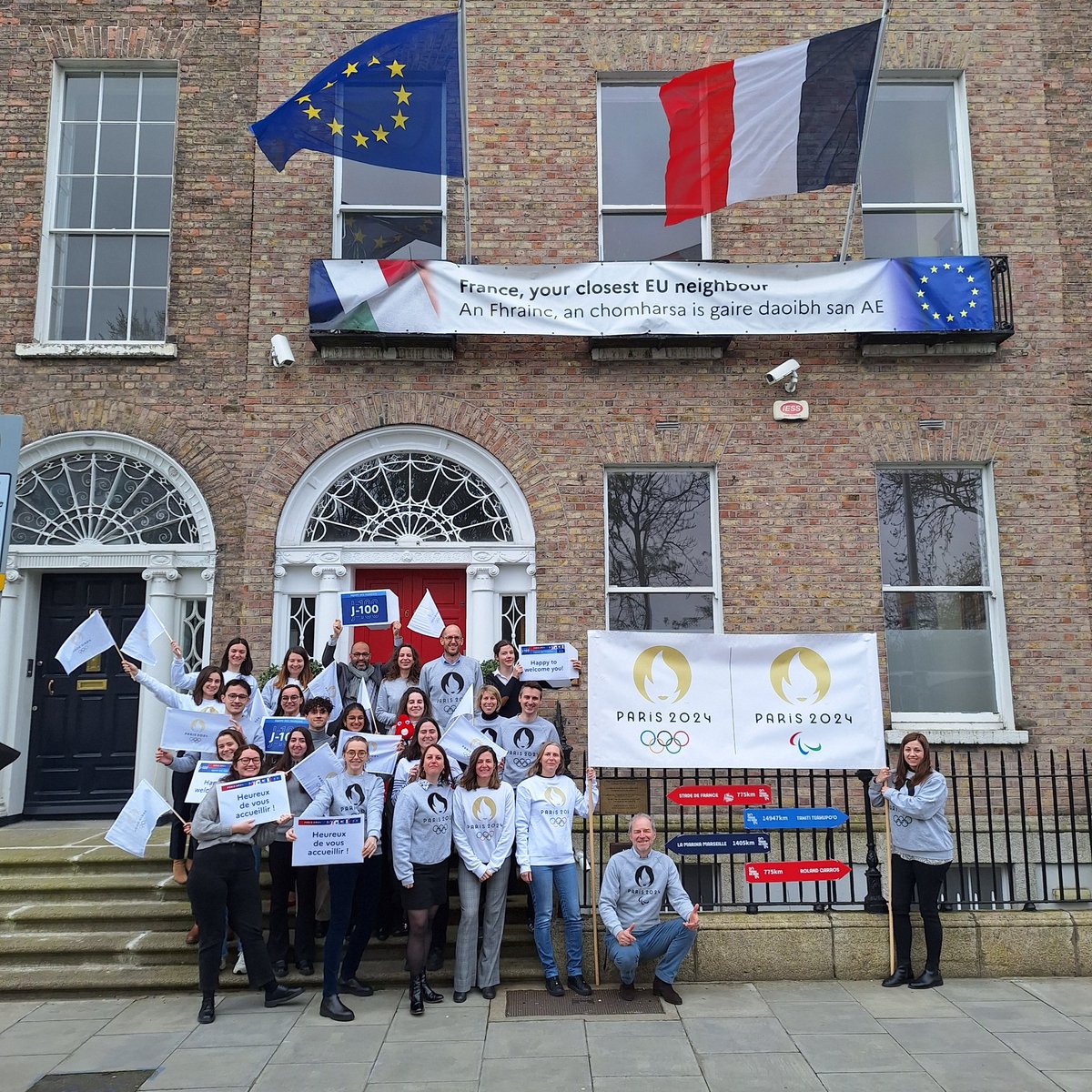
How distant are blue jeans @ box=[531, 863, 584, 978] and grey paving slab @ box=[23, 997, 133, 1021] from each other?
2.92m

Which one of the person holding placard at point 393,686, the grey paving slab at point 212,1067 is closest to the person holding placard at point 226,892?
the grey paving slab at point 212,1067

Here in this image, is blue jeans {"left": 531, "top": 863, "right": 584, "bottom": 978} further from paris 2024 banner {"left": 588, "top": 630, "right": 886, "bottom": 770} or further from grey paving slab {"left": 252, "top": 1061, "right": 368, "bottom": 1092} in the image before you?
grey paving slab {"left": 252, "top": 1061, "right": 368, "bottom": 1092}

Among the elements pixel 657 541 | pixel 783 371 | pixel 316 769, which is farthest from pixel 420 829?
pixel 783 371

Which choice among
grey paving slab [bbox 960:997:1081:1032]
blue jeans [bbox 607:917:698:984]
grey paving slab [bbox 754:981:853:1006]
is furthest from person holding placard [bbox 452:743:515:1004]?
grey paving slab [bbox 960:997:1081:1032]

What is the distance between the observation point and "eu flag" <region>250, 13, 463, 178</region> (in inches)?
365

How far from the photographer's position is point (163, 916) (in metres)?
7.39

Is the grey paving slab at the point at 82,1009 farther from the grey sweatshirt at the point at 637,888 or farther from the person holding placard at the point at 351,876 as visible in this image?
the grey sweatshirt at the point at 637,888

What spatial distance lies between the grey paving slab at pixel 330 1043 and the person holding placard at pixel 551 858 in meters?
1.33

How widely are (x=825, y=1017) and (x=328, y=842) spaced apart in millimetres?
3490

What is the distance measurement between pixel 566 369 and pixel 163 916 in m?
6.38

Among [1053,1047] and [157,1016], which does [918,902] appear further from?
[157,1016]

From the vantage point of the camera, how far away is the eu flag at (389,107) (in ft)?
30.4

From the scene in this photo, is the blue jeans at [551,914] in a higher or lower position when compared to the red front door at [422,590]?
lower

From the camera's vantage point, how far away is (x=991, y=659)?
9898mm
